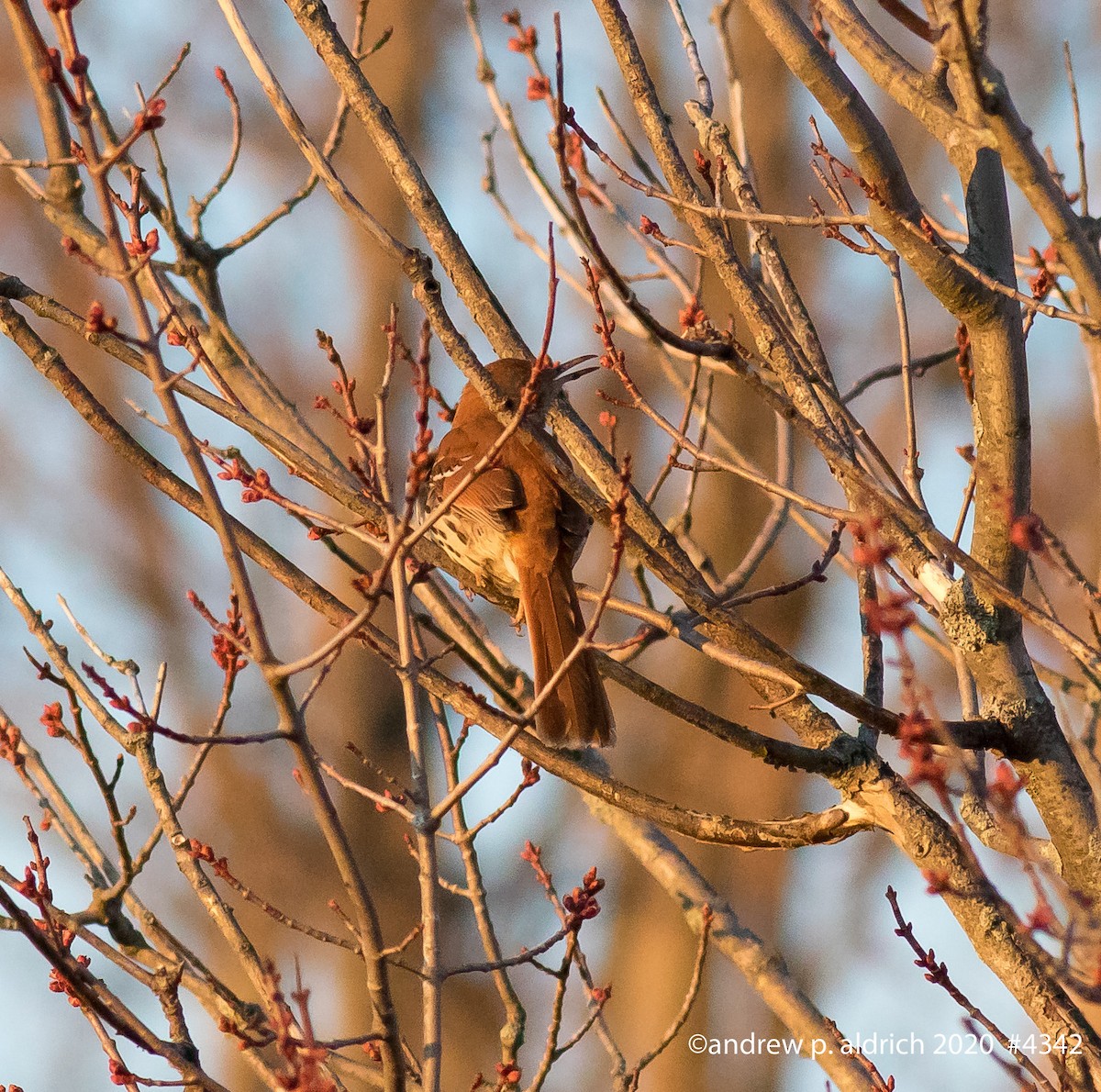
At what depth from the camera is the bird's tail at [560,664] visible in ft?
12.9

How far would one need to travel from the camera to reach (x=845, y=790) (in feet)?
9.52

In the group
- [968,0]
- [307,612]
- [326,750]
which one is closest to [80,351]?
[307,612]

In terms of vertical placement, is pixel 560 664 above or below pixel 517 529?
below

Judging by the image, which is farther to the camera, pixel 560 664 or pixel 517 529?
pixel 517 529

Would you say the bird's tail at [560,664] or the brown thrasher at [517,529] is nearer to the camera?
the bird's tail at [560,664]

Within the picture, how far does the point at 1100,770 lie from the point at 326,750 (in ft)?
29.7

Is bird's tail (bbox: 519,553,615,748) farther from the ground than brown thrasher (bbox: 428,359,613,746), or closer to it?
closer to it

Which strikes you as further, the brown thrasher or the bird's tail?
the brown thrasher

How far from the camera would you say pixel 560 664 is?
388cm

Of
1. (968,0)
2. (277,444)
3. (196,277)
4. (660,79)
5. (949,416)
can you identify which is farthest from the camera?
(660,79)

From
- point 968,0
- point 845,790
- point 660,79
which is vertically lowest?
point 845,790

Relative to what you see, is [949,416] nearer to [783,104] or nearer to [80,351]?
[783,104]

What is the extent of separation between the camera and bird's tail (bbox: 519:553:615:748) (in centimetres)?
393

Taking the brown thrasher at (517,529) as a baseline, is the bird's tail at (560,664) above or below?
below
